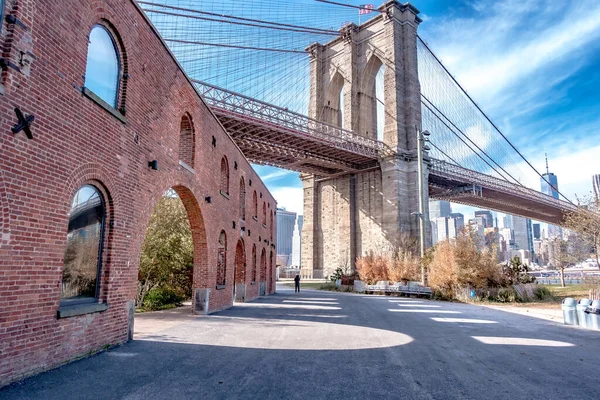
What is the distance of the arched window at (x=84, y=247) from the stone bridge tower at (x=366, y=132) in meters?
33.6

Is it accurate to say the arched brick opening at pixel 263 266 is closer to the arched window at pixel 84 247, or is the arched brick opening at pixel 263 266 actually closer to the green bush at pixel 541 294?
the green bush at pixel 541 294

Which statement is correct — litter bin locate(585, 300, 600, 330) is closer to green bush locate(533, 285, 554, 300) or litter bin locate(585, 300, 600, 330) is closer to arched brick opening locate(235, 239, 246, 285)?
green bush locate(533, 285, 554, 300)

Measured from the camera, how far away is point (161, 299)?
1481 centimetres

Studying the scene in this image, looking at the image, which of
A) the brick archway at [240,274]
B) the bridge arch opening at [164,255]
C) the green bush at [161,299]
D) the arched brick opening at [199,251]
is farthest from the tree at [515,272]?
the green bush at [161,299]

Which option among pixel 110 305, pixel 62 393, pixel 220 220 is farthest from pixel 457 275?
pixel 62 393

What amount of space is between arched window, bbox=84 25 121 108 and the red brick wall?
7.3 inches

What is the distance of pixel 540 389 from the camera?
16.2ft

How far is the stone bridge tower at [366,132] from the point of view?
39250 mm

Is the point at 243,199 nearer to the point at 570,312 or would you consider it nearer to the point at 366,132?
the point at 570,312

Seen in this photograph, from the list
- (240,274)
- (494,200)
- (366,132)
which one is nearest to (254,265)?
(240,274)

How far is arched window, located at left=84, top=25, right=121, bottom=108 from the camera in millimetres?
6602

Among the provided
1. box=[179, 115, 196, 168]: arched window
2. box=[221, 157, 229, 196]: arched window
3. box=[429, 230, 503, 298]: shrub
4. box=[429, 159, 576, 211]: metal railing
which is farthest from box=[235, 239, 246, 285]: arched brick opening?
box=[429, 159, 576, 211]: metal railing

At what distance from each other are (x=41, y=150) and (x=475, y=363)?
23.3ft

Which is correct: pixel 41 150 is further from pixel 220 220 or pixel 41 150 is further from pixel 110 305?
pixel 220 220
